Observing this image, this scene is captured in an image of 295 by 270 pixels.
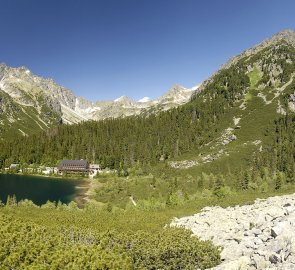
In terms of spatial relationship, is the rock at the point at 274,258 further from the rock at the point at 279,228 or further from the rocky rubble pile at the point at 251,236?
the rock at the point at 279,228

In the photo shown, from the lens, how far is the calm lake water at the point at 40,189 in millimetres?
135750

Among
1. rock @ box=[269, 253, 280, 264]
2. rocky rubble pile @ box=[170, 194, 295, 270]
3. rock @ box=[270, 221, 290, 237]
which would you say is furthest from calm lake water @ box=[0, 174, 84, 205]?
rock @ box=[269, 253, 280, 264]

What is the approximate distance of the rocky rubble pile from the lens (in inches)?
1144

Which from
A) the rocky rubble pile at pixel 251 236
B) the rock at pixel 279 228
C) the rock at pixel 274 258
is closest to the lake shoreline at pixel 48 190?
the rocky rubble pile at pixel 251 236

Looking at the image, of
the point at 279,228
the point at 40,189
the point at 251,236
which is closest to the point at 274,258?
the point at 279,228

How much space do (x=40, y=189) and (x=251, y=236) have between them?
445ft

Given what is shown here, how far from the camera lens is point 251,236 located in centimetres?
3700

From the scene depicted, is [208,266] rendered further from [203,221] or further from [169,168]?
[169,168]

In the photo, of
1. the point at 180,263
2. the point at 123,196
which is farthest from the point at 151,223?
the point at 123,196

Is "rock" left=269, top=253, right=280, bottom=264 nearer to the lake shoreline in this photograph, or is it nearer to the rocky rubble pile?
the rocky rubble pile

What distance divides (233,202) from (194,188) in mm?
64825

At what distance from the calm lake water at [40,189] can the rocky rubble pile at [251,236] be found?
92.0 metres

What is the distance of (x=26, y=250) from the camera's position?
27.8 m

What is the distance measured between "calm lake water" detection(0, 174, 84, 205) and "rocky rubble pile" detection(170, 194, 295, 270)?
92.0 metres
